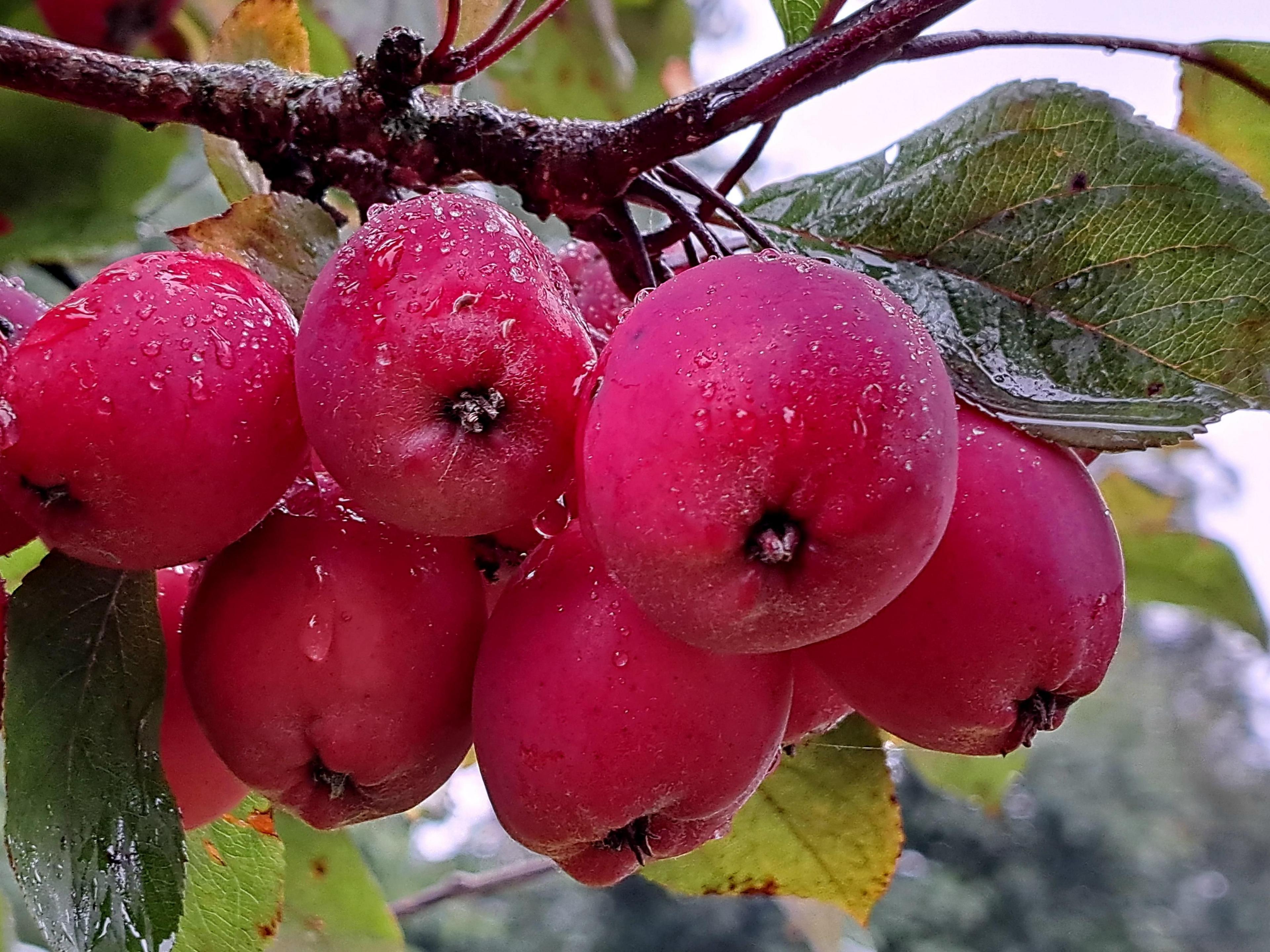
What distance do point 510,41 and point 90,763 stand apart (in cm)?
43

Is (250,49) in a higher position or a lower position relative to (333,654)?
A: higher

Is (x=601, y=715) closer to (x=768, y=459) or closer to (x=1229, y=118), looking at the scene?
(x=768, y=459)

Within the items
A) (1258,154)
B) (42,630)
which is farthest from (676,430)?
(1258,154)

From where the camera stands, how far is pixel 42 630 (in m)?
A: 0.60

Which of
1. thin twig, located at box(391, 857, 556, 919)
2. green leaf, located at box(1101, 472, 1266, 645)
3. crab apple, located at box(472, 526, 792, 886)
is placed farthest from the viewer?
thin twig, located at box(391, 857, 556, 919)

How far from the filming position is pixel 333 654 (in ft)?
1.81

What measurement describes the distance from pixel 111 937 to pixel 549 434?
334 millimetres

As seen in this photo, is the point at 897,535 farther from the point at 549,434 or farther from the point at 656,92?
the point at 656,92

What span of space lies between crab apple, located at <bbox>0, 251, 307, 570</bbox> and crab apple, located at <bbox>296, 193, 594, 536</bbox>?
41 millimetres

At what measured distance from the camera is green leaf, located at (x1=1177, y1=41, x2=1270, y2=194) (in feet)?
2.53

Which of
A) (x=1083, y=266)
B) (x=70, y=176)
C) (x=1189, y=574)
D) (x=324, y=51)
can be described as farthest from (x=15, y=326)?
(x=1189, y=574)

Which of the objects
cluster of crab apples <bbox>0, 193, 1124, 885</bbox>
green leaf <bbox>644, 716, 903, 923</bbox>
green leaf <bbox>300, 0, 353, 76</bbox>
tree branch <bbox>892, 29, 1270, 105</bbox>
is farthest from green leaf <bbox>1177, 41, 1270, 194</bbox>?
green leaf <bbox>300, 0, 353, 76</bbox>

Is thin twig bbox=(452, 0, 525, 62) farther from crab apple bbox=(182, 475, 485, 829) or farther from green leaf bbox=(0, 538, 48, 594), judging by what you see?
green leaf bbox=(0, 538, 48, 594)

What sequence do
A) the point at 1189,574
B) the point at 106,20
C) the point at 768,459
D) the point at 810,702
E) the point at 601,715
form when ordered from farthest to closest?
1. the point at 1189,574
2. the point at 106,20
3. the point at 810,702
4. the point at 601,715
5. the point at 768,459
